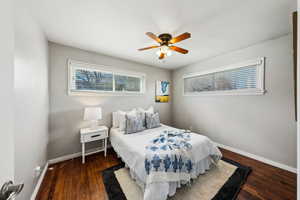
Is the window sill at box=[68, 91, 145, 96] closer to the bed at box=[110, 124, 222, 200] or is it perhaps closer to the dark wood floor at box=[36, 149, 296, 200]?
the bed at box=[110, 124, 222, 200]

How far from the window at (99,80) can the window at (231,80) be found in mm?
1812

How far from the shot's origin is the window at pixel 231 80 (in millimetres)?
2299

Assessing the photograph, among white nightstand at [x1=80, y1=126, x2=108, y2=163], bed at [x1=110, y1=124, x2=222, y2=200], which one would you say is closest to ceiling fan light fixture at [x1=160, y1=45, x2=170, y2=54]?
bed at [x1=110, y1=124, x2=222, y2=200]

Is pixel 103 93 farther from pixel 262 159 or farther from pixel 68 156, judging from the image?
Answer: pixel 262 159

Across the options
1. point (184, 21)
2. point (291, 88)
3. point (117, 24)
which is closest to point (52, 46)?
point (117, 24)

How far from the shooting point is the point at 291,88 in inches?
76.6

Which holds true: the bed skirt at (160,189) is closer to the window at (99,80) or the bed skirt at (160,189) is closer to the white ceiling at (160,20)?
the window at (99,80)

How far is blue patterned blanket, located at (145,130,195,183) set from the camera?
135 cm

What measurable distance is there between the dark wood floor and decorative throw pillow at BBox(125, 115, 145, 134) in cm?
71

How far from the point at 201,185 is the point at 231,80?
2428 mm

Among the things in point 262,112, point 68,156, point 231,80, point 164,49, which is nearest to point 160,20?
point 164,49

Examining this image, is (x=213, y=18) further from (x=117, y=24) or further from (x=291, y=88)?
(x=291, y=88)

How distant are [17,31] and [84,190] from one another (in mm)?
2073

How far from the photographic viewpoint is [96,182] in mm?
1712
